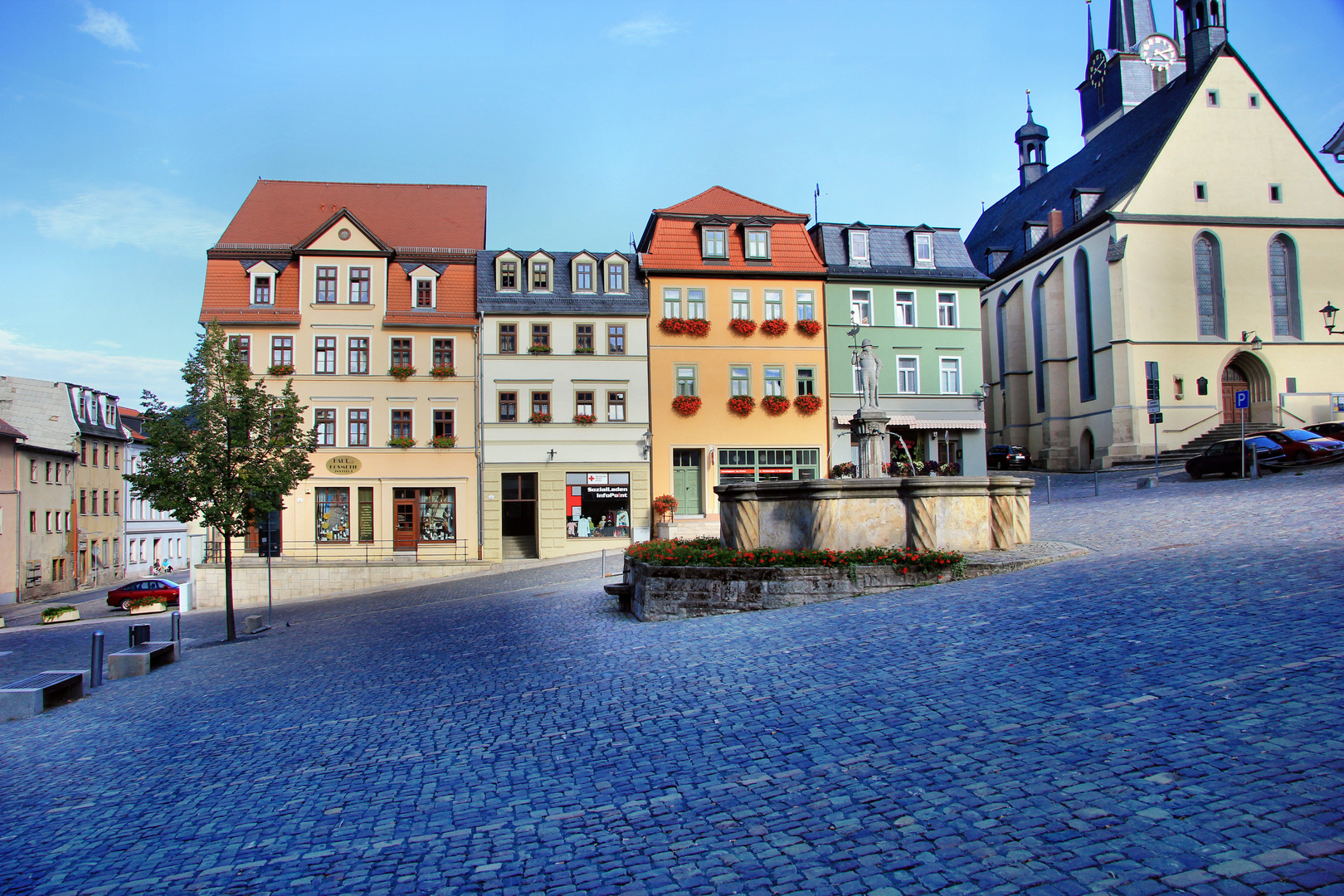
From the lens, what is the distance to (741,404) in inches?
1289

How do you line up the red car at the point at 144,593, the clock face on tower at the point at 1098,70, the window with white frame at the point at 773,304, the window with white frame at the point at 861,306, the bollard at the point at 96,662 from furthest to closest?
the clock face on tower at the point at 1098,70, the window with white frame at the point at 861,306, the window with white frame at the point at 773,304, the red car at the point at 144,593, the bollard at the point at 96,662

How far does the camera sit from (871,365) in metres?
16.3

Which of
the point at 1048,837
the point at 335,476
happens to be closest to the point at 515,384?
the point at 335,476

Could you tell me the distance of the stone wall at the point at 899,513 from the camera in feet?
44.4

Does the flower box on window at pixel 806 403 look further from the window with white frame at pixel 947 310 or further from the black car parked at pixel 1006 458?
the black car parked at pixel 1006 458

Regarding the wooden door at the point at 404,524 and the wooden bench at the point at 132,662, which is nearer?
the wooden bench at the point at 132,662

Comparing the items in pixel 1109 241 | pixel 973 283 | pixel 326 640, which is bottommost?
pixel 326 640

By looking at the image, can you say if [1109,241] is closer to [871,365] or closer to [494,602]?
[871,365]

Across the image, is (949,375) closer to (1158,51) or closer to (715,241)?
(715,241)

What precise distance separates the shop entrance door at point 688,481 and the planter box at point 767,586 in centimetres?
1983

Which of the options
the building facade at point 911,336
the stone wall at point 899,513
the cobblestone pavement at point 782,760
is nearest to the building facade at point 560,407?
the building facade at point 911,336

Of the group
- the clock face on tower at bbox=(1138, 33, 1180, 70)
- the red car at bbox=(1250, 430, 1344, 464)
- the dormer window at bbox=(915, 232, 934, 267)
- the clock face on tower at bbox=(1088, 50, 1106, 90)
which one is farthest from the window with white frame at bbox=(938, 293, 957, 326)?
the clock face on tower at bbox=(1138, 33, 1180, 70)

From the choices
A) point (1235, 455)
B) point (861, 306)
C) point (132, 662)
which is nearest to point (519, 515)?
point (861, 306)

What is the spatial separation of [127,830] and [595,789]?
3.05 meters
